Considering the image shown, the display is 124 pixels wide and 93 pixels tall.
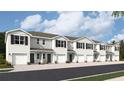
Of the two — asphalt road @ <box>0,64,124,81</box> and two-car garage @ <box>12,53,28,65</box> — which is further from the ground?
two-car garage @ <box>12,53,28,65</box>

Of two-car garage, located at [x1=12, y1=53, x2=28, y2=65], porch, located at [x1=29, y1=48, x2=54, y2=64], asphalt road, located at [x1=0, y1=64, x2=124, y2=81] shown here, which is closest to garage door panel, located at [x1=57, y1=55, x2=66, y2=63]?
porch, located at [x1=29, y1=48, x2=54, y2=64]

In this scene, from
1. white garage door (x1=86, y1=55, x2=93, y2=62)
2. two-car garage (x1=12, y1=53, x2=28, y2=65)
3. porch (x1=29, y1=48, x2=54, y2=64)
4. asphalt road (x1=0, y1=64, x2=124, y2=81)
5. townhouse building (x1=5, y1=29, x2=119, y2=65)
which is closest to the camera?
asphalt road (x1=0, y1=64, x2=124, y2=81)

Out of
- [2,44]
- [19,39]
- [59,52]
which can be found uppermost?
[19,39]

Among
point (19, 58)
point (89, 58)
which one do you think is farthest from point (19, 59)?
point (89, 58)

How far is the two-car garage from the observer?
3094cm

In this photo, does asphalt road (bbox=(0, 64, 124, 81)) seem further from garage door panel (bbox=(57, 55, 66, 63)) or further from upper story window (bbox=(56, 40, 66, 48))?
upper story window (bbox=(56, 40, 66, 48))

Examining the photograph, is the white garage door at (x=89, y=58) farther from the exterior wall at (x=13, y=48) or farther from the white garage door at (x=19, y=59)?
the white garage door at (x=19, y=59)

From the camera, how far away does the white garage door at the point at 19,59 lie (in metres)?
31.0

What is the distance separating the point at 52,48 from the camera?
4400cm

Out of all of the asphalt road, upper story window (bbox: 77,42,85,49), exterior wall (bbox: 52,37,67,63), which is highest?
upper story window (bbox: 77,42,85,49)

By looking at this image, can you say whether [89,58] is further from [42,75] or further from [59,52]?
[42,75]

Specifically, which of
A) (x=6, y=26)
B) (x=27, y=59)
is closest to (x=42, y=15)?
(x=6, y=26)

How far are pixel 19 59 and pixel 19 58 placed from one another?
6.1 inches
